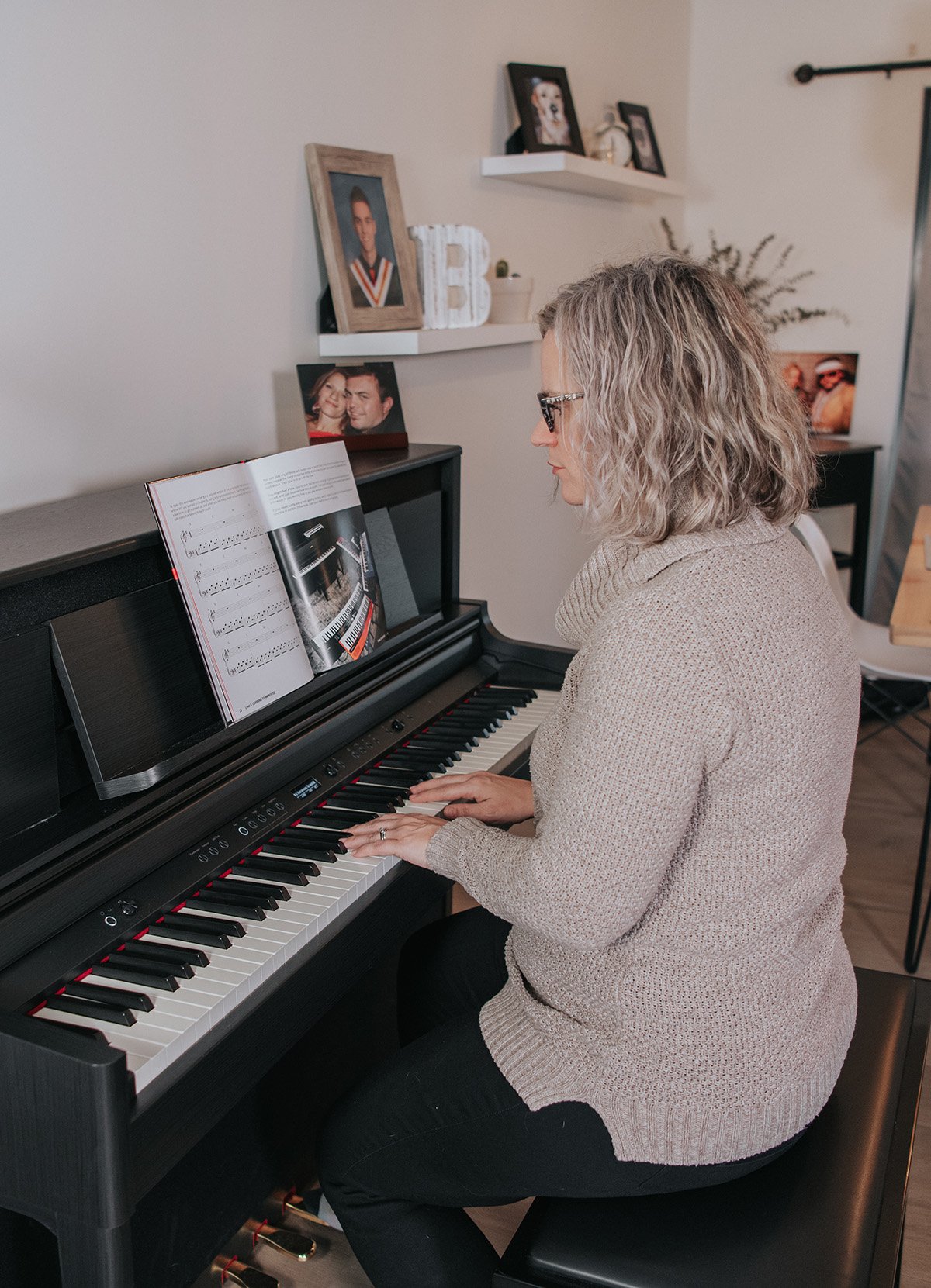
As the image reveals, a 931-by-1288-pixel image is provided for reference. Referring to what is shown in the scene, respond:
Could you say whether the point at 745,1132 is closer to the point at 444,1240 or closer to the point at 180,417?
the point at 444,1240

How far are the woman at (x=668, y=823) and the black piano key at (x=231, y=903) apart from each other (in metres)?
0.24

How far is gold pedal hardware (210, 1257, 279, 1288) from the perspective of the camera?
5.42 feet

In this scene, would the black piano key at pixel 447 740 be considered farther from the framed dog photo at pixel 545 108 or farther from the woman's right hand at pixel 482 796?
the framed dog photo at pixel 545 108

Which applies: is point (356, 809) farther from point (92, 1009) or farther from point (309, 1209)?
point (309, 1209)

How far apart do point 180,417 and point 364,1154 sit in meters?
1.21

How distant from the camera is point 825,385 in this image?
423 cm

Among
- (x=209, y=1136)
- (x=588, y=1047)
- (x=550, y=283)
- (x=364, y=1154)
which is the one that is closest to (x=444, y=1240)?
(x=364, y=1154)

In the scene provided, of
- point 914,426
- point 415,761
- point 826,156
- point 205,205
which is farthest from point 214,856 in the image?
point 826,156

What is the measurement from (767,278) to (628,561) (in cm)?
347

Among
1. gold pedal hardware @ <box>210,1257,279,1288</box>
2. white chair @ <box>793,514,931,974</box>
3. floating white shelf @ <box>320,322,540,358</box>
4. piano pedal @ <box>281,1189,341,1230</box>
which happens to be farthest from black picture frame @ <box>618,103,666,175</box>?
gold pedal hardware @ <box>210,1257,279,1288</box>

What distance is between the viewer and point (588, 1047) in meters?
1.13

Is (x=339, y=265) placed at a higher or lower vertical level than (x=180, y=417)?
higher

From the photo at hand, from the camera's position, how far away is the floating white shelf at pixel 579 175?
2766mm

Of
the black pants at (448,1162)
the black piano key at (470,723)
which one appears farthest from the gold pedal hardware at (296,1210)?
the black piano key at (470,723)
